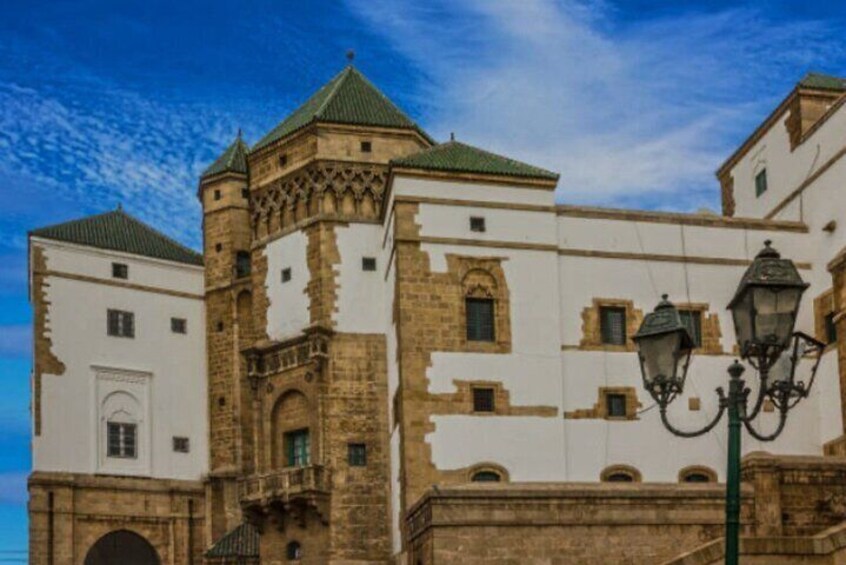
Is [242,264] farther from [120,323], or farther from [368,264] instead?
[368,264]

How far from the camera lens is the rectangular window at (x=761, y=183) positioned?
45.4m

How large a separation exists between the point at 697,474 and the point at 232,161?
20.9 meters

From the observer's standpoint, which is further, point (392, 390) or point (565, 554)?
point (392, 390)

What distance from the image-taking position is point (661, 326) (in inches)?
494

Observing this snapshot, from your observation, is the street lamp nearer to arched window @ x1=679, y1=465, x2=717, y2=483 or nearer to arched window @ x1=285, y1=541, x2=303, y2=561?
arched window @ x1=679, y1=465, x2=717, y2=483

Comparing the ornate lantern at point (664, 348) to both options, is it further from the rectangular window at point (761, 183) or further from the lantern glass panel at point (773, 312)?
the rectangular window at point (761, 183)

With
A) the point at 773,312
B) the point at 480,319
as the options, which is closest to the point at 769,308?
the point at 773,312

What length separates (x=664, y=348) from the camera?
494 inches

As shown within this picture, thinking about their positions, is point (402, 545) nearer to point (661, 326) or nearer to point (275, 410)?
point (275, 410)

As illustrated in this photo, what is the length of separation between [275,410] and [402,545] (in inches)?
273

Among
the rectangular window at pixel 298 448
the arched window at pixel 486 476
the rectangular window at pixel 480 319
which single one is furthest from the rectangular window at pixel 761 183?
the rectangular window at pixel 298 448

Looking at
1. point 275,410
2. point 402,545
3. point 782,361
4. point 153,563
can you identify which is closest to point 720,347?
point 402,545

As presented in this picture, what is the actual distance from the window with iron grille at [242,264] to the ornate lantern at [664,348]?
37150 millimetres

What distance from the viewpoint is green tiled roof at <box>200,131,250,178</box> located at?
5022cm
